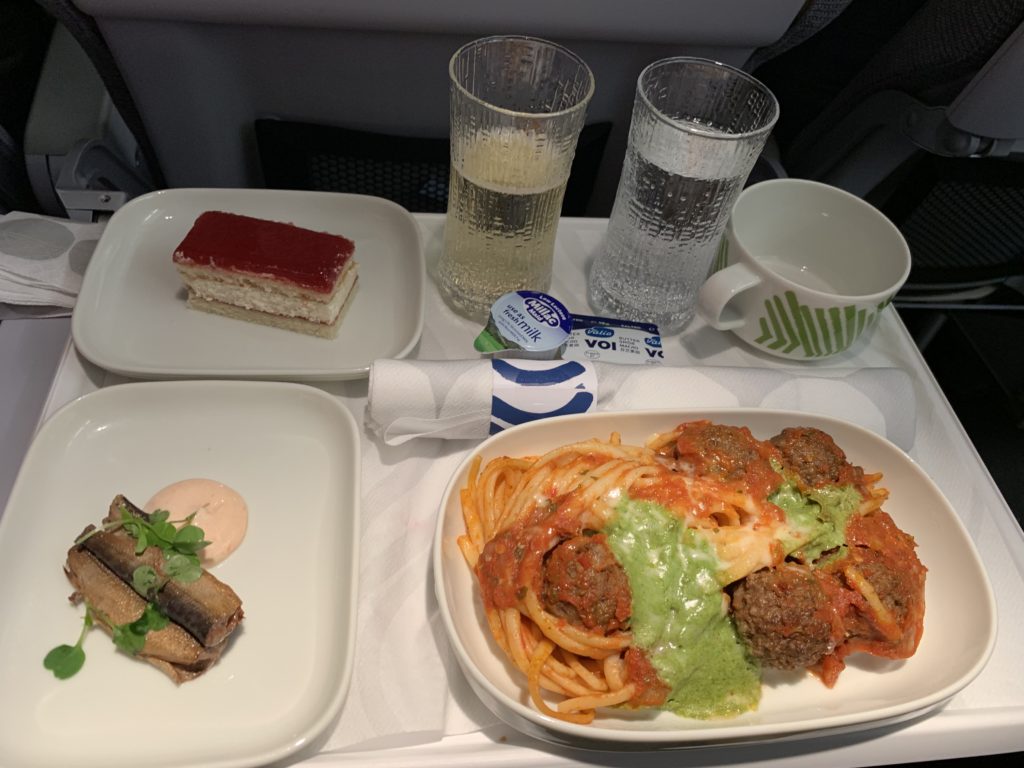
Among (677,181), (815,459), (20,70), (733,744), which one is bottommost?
(20,70)

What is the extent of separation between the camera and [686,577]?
844 mm

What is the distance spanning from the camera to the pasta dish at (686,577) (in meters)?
0.82

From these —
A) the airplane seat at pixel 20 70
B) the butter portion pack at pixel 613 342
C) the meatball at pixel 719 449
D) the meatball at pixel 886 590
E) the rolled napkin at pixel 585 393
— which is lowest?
the airplane seat at pixel 20 70

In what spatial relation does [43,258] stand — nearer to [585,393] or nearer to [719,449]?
[585,393]

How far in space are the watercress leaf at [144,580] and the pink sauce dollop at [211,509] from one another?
0.08 metres

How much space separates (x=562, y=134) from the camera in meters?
1.06

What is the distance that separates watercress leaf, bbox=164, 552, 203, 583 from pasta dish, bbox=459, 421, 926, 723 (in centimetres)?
31

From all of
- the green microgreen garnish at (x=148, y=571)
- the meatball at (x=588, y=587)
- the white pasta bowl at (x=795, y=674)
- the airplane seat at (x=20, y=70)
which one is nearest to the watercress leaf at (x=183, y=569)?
the green microgreen garnish at (x=148, y=571)

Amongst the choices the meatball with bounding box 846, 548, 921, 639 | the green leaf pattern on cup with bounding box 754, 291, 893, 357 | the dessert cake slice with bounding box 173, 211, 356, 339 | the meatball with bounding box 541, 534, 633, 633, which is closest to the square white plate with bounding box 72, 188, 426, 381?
the dessert cake slice with bounding box 173, 211, 356, 339

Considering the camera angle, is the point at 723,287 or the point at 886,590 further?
the point at 723,287

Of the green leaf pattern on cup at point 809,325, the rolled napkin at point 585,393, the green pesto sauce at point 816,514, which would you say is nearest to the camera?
the green pesto sauce at point 816,514

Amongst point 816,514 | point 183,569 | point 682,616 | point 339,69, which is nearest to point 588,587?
point 682,616

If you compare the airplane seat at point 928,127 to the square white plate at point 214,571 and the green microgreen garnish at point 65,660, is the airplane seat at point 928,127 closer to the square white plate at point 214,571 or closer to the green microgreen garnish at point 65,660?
the square white plate at point 214,571

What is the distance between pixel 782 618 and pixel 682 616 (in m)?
0.11
